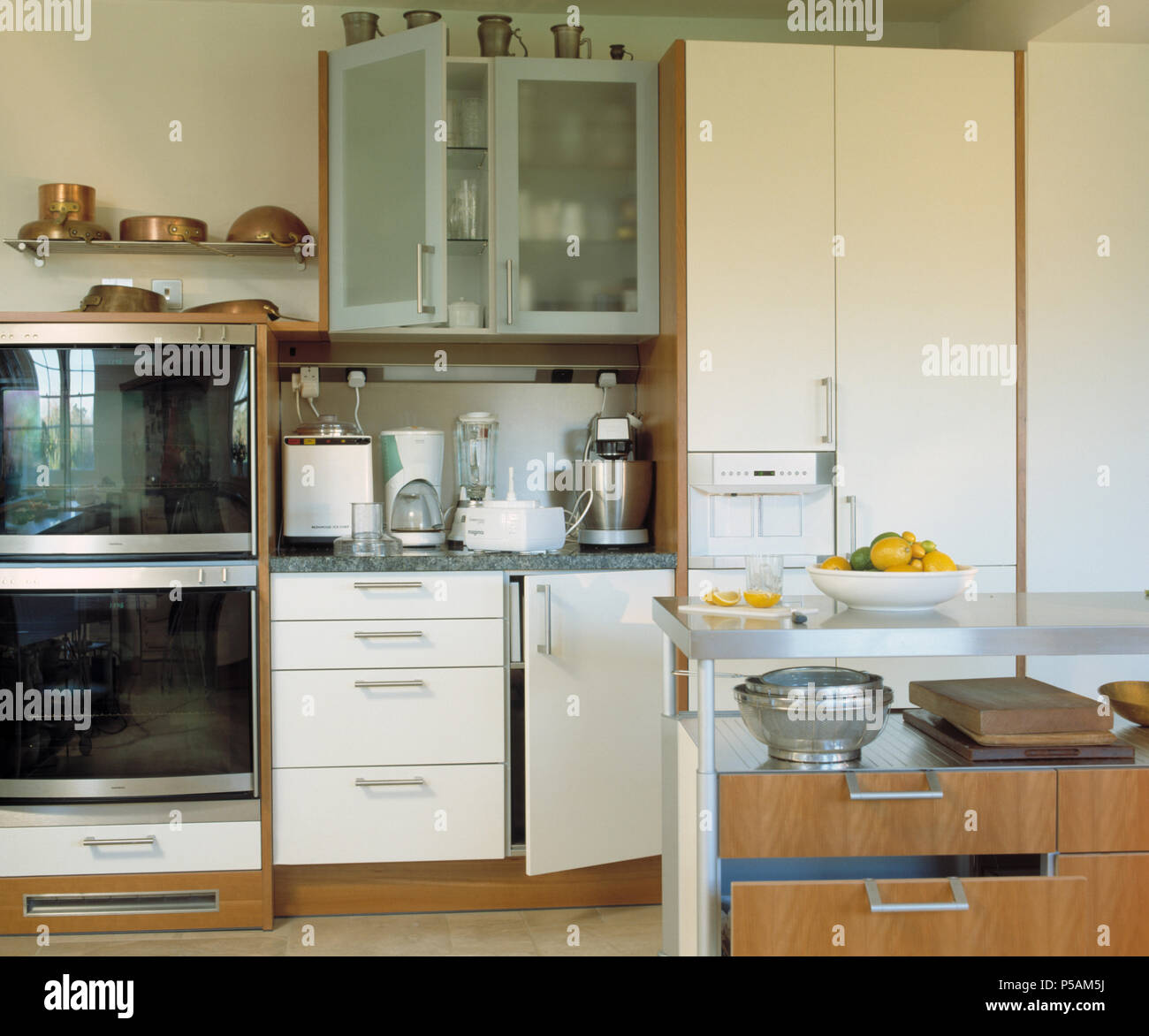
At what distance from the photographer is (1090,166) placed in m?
2.91

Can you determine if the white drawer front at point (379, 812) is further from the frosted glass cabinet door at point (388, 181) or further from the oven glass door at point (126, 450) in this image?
the frosted glass cabinet door at point (388, 181)

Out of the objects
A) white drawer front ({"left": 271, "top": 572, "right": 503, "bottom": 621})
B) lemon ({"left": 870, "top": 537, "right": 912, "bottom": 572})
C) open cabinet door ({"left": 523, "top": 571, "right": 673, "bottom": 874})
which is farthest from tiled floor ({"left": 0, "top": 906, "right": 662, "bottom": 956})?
lemon ({"left": 870, "top": 537, "right": 912, "bottom": 572})

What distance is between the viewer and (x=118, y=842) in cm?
268

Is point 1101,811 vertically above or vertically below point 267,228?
below

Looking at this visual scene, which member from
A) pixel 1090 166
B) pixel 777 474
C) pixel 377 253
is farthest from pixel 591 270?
pixel 1090 166

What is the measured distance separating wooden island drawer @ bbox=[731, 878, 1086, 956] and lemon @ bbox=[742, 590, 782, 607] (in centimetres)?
43

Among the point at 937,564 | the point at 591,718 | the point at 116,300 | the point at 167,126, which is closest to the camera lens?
the point at 937,564

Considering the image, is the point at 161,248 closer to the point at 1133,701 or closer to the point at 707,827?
the point at 707,827

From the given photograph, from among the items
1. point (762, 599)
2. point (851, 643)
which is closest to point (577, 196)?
point (762, 599)

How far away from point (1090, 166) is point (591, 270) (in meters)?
1.37

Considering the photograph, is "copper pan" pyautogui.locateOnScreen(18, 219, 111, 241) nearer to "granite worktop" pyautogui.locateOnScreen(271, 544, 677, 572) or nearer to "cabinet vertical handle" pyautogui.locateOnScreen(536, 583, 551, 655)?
"granite worktop" pyautogui.locateOnScreen(271, 544, 677, 572)

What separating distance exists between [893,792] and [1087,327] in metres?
1.93

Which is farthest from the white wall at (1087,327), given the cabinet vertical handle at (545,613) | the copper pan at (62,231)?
the copper pan at (62,231)

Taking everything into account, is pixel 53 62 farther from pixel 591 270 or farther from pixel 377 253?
pixel 591 270
